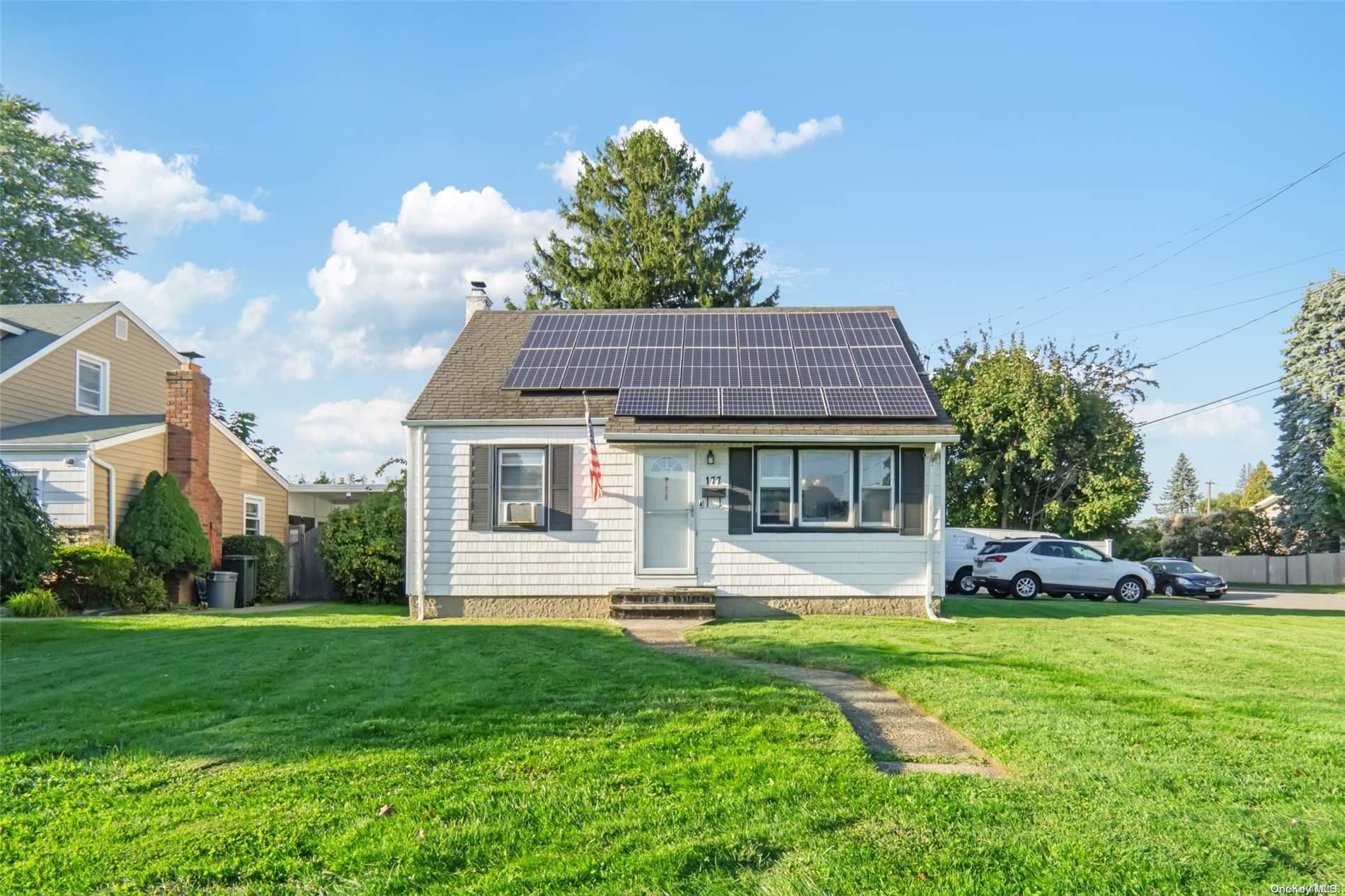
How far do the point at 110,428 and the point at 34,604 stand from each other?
4.95m

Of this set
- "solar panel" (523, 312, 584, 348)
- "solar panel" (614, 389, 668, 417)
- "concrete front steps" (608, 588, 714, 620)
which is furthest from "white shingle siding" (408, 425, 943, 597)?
"solar panel" (523, 312, 584, 348)

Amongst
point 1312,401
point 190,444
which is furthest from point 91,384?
point 1312,401

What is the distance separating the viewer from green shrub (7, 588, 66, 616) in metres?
13.3

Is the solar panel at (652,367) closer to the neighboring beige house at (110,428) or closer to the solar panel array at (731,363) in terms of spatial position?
the solar panel array at (731,363)

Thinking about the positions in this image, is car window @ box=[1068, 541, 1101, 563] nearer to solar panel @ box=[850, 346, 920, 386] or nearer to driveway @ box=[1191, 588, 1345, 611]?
driveway @ box=[1191, 588, 1345, 611]

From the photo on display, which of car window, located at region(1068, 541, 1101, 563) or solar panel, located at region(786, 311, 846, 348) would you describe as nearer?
solar panel, located at region(786, 311, 846, 348)

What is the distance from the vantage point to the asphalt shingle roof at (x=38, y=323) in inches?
755

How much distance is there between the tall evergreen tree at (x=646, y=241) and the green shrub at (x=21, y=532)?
2357cm

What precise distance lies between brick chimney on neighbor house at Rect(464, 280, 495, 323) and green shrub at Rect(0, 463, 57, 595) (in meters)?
7.72

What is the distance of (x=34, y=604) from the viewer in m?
13.4

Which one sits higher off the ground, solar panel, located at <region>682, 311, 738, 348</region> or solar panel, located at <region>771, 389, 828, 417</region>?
solar panel, located at <region>682, 311, 738, 348</region>

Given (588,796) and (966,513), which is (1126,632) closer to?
(588,796)

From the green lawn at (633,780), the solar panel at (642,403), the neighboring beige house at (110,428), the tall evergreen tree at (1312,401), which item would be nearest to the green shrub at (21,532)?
the green lawn at (633,780)

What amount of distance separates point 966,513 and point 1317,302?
16.2m
